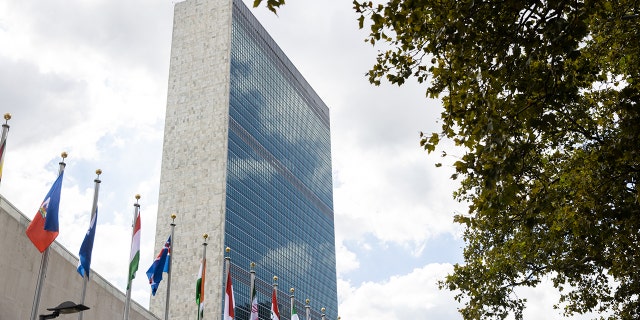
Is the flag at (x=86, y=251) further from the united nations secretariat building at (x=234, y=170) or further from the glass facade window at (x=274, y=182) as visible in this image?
the glass facade window at (x=274, y=182)

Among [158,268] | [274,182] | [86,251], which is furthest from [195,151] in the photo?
[86,251]

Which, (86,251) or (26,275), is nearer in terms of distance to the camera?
(86,251)

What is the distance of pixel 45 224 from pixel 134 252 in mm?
4848

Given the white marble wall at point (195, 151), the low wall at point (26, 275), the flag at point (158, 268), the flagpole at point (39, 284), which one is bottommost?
the flagpole at point (39, 284)

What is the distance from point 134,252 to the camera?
85.3 feet

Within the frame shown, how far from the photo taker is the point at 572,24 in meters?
12.0

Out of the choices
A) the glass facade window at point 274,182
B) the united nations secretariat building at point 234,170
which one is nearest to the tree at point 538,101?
the united nations secretariat building at point 234,170

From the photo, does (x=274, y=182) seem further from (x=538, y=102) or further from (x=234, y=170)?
(x=538, y=102)

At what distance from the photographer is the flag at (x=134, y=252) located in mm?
25562

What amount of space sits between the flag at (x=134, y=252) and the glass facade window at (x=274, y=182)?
72455 mm

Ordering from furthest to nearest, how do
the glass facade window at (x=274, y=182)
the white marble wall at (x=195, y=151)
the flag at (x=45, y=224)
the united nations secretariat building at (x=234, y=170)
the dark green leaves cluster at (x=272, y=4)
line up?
1. the glass facade window at (x=274, y=182)
2. the united nations secretariat building at (x=234, y=170)
3. the white marble wall at (x=195, y=151)
4. the flag at (x=45, y=224)
5. the dark green leaves cluster at (x=272, y=4)

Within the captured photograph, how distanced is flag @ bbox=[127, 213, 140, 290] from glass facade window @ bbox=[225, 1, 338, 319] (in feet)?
238

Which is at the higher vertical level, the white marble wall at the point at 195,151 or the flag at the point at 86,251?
the white marble wall at the point at 195,151

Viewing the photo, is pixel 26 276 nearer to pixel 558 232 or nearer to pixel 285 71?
pixel 558 232
